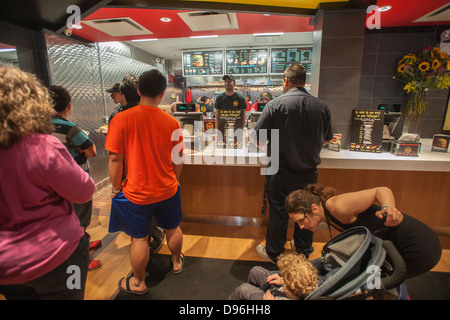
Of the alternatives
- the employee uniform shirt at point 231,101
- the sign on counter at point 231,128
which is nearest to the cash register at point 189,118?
the sign on counter at point 231,128

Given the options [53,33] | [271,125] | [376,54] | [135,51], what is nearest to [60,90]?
[271,125]

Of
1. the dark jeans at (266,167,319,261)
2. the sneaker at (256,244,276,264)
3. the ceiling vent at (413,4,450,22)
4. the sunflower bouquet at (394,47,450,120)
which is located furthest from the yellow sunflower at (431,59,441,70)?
the sneaker at (256,244,276,264)

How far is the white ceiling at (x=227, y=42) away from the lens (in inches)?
234

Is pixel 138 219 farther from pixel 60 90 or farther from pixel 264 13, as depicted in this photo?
pixel 264 13

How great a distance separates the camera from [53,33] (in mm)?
3490

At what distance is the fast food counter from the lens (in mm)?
2467

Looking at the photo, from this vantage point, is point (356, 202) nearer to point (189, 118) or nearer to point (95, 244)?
point (189, 118)

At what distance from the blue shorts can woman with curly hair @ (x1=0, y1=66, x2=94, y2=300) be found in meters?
0.77

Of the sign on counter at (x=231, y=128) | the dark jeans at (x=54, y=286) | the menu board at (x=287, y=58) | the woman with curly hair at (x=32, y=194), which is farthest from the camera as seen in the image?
the menu board at (x=287, y=58)

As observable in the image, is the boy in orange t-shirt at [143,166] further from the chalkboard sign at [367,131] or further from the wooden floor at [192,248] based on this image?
the chalkboard sign at [367,131]

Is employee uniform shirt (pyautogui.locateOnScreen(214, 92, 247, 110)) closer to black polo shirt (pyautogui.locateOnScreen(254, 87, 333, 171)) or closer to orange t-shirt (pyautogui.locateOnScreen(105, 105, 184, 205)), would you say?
black polo shirt (pyautogui.locateOnScreen(254, 87, 333, 171))

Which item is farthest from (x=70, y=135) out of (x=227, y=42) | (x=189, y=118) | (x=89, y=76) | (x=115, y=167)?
(x=227, y=42)

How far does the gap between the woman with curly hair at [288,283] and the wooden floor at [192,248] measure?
96 cm

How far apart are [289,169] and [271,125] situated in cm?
44
